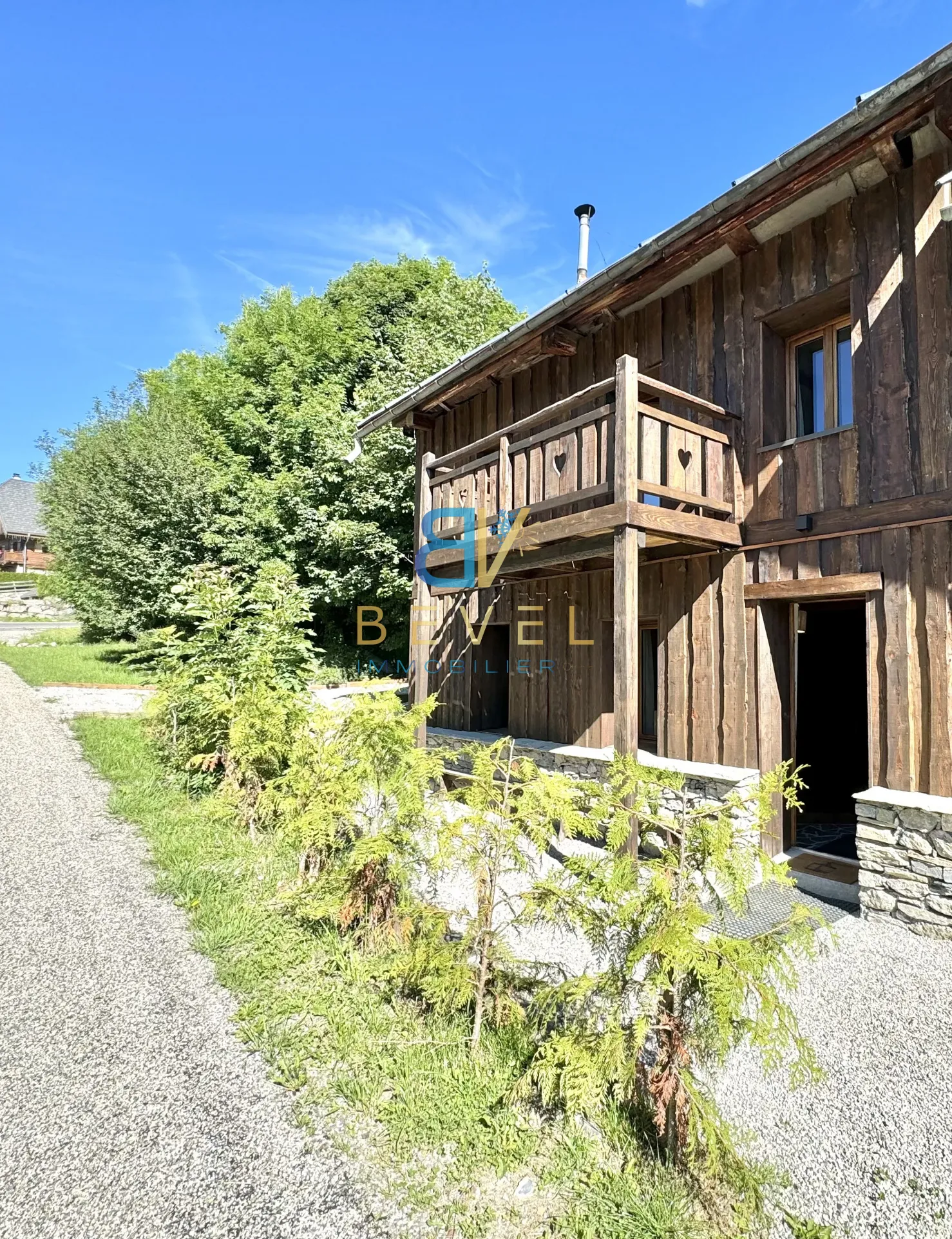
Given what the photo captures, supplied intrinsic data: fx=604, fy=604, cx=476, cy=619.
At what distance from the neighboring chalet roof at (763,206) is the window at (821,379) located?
3.61 ft

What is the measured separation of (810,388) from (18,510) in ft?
198

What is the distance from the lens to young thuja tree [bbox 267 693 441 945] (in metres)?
3.60

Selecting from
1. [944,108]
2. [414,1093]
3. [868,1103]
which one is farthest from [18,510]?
[868,1103]

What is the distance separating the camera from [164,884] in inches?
185

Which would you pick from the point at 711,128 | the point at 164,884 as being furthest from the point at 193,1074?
the point at 711,128

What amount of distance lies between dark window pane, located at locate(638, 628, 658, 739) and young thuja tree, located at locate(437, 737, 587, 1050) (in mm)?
4704

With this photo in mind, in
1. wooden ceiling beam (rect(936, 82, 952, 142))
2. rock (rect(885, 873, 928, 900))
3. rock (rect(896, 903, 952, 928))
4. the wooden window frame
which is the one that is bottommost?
rock (rect(896, 903, 952, 928))

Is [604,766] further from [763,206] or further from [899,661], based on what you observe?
[763,206]

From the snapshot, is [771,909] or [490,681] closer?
[771,909]

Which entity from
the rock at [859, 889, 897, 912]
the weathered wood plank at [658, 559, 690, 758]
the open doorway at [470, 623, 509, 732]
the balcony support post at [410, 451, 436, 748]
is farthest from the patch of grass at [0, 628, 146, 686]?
the rock at [859, 889, 897, 912]

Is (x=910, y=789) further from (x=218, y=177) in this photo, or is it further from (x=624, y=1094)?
(x=218, y=177)

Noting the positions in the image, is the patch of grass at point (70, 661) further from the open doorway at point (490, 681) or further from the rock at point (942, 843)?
the rock at point (942, 843)

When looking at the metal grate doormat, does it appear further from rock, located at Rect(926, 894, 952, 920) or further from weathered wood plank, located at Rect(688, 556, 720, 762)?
weathered wood plank, located at Rect(688, 556, 720, 762)

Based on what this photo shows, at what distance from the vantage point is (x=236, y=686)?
714cm
